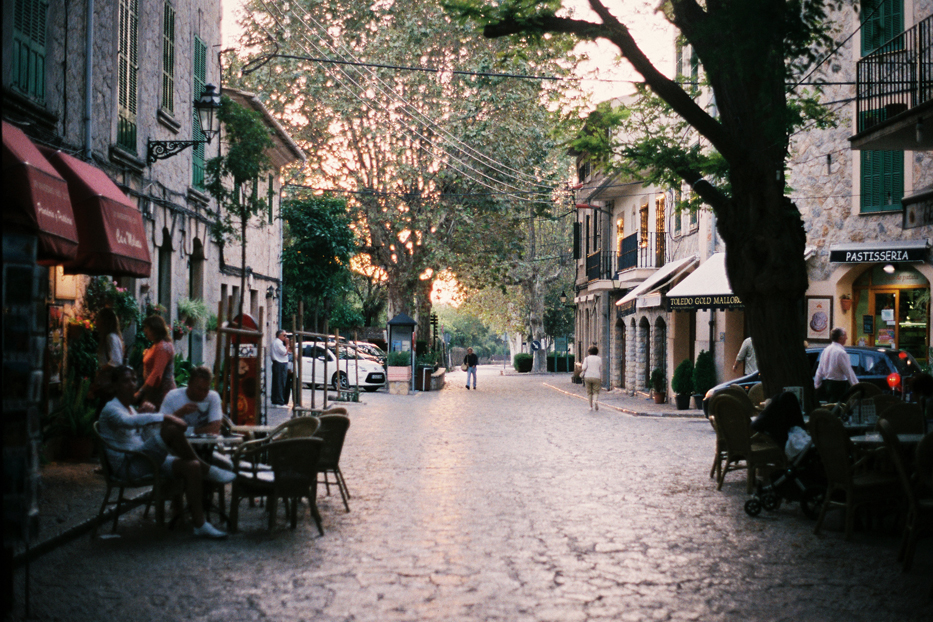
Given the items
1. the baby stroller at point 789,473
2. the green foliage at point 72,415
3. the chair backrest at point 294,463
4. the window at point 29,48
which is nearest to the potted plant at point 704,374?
the baby stroller at point 789,473

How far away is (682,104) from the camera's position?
1038 centimetres

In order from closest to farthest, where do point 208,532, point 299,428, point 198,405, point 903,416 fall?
point 208,532, point 198,405, point 299,428, point 903,416

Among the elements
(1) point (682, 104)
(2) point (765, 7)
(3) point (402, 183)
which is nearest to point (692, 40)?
(1) point (682, 104)

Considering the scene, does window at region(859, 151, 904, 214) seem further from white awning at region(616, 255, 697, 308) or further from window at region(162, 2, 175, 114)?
window at region(162, 2, 175, 114)

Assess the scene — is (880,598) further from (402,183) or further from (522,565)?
(402,183)

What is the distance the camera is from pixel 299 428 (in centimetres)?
893

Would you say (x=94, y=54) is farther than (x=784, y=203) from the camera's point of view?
Yes

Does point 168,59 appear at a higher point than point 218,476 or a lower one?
higher

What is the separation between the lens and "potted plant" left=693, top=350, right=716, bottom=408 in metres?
22.3

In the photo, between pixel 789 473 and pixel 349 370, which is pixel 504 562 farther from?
pixel 349 370

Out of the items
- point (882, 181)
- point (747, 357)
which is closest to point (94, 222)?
point (747, 357)

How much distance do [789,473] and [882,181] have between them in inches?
467

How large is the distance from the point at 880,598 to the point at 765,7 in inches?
202

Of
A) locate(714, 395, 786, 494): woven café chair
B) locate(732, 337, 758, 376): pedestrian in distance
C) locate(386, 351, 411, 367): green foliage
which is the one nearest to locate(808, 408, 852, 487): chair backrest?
locate(714, 395, 786, 494): woven café chair
